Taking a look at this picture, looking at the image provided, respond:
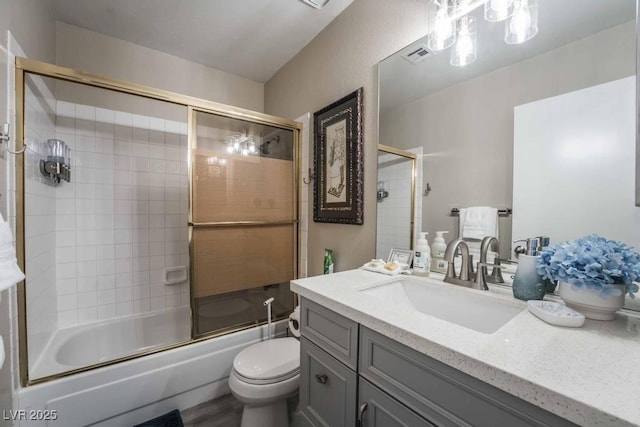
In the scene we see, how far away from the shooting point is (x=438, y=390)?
598 millimetres

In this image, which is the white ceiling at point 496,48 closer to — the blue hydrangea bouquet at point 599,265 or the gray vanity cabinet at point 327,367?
the blue hydrangea bouquet at point 599,265

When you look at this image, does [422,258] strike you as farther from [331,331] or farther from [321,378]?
[321,378]

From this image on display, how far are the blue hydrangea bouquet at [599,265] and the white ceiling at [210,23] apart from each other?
1.79m

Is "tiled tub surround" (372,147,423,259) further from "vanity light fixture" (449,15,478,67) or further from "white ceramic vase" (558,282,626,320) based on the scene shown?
"white ceramic vase" (558,282,626,320)

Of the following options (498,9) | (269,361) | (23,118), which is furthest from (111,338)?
(498,9)

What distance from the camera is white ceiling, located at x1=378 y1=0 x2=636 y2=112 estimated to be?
0.81 m

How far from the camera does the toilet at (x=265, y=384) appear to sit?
1.24 meters

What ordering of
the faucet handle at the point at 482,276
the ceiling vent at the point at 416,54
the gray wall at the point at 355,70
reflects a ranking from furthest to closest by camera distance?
1. the gray wall at the point at 355,70
2. the ceiling vent at the point at 416,54
3. the faucet handle at the point at 482,276

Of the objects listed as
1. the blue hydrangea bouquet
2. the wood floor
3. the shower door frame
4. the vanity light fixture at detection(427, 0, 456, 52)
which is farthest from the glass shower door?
the blue hydrangea bouquet

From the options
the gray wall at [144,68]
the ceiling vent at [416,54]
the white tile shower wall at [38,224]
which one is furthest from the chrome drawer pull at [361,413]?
the gray wall at [144,68]

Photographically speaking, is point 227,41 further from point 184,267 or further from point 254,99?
point 184,267

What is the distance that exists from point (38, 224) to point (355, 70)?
2.09m

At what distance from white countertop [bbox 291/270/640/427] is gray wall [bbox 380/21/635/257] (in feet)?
1.35

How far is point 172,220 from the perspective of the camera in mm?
2246
